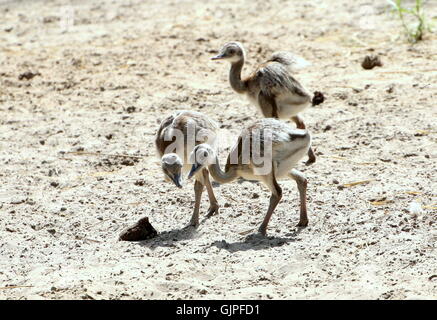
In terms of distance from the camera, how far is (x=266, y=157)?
21.8ft

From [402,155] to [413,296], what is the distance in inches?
115

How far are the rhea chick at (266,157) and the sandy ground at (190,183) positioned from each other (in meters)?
0.34

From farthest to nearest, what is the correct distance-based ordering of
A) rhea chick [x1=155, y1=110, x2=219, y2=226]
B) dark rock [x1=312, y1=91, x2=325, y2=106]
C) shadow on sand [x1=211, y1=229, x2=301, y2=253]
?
dark rock [x1=312, y1=91, x2=325, y2=106] → rhea chick [x1=155, y1=110, x2=219, y2=226] → shadow on sand [x1=211, y1=229, x2=301, y2=253]

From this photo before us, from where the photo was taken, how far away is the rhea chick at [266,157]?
6648mm

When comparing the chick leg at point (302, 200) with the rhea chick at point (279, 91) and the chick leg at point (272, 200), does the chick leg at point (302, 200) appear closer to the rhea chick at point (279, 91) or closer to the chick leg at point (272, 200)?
the chick leg at point (272, 200)

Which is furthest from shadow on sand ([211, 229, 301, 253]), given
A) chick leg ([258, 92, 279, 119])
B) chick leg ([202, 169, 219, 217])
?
chick leg ([258, 92, 279, 119])

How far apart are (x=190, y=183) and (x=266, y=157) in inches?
60.4

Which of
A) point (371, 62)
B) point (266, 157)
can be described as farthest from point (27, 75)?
point (266, 157)

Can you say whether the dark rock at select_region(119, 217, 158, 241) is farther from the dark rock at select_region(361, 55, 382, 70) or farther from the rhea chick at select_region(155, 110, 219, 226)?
the dark rock at select_region(361, 55, 382, 70)

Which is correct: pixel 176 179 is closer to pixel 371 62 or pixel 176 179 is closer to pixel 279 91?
pixel 279 91

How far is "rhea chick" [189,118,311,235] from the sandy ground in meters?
0.34

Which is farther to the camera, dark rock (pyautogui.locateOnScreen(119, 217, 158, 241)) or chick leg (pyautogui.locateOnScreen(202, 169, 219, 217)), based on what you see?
chick leg (pyautogui.locateOnScreen(202, 169, 219, 217))

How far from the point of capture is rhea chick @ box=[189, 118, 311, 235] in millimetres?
6648

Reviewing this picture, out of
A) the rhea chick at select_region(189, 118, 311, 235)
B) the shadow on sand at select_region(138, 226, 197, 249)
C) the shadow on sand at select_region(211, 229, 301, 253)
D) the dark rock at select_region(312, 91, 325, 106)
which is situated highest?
the dark rock at select_region(312, 91, 325, 106)
